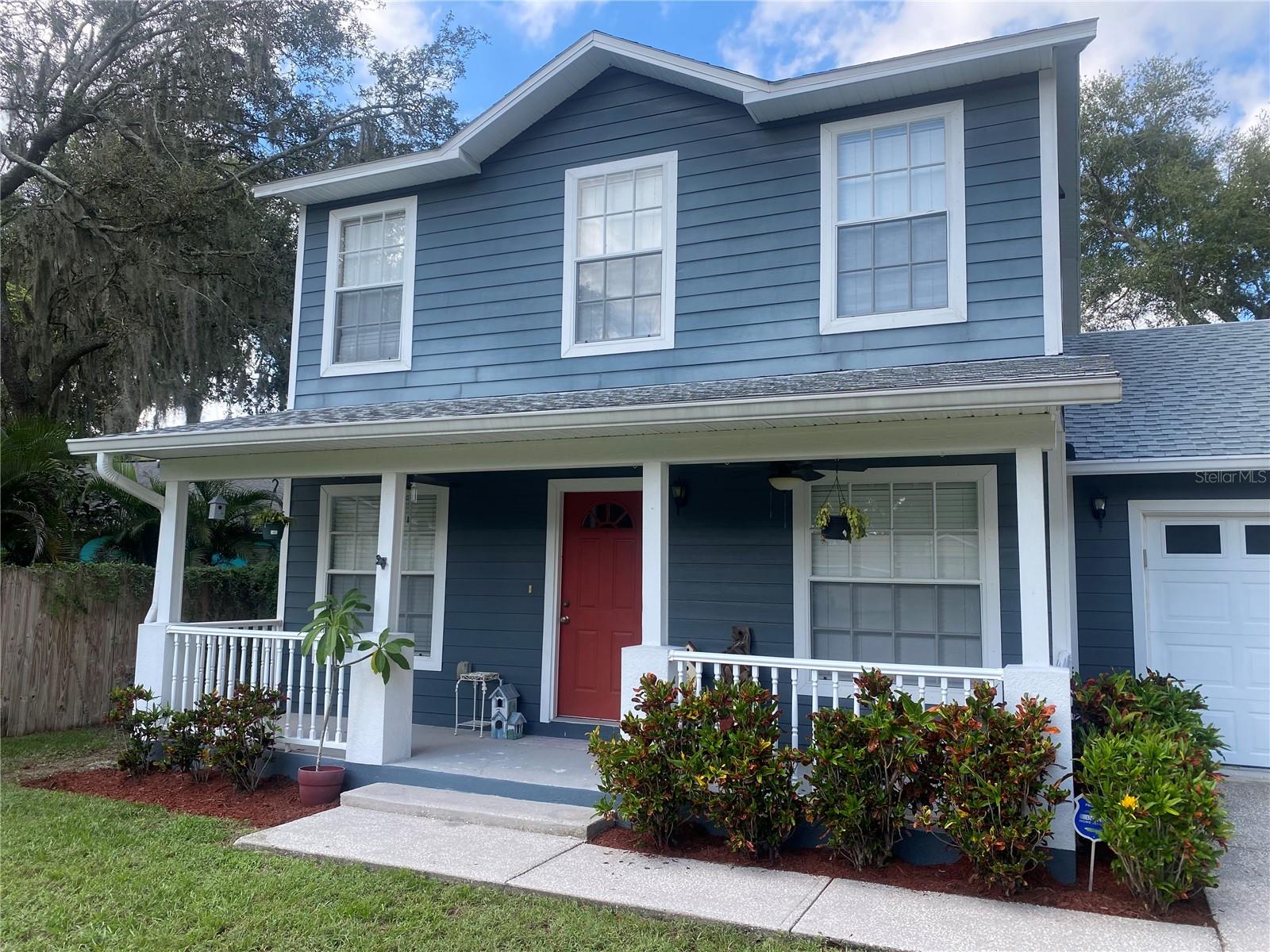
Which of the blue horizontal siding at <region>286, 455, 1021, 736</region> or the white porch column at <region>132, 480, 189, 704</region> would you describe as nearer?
the blue horizontal siding at <region>286, 455, 1021, 736</region>

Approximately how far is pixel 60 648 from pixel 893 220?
333 inches

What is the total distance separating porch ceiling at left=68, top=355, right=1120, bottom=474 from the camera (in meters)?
4.56

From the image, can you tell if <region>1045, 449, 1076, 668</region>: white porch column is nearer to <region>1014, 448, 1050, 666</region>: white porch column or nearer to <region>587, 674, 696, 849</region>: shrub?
<region>1014, 448, 1050, 666</region>: white porch column

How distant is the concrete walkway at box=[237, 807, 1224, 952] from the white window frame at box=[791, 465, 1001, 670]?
219cm

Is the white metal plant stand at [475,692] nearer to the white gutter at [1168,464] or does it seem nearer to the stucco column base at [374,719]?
the stucco column base at [374,719]

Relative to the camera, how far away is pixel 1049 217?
600 cm

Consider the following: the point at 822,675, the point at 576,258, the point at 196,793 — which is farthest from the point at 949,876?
the point at 576,258

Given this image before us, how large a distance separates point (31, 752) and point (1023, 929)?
302 inches

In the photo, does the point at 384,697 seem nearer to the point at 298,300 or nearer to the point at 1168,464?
the point at 298,300

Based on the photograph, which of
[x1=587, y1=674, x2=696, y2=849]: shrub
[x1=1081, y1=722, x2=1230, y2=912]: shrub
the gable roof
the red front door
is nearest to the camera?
[x1=1081, y1=722, x2=1230, y2=912]: shrub

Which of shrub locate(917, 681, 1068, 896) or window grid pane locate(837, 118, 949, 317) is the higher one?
window grid pane locate(837, 118, 949, 317)

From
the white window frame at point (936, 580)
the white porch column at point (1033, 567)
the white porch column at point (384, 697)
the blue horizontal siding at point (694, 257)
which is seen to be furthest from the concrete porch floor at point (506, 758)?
the blue horizontal siding at point (694, 257)

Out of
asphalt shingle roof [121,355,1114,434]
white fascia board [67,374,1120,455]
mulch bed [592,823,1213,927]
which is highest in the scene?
asphalt shingle roof [121,355,1114,434]

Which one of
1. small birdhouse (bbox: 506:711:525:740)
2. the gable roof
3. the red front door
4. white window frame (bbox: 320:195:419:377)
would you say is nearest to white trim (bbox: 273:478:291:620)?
white window frame (bbox: 320:195:419:377)
